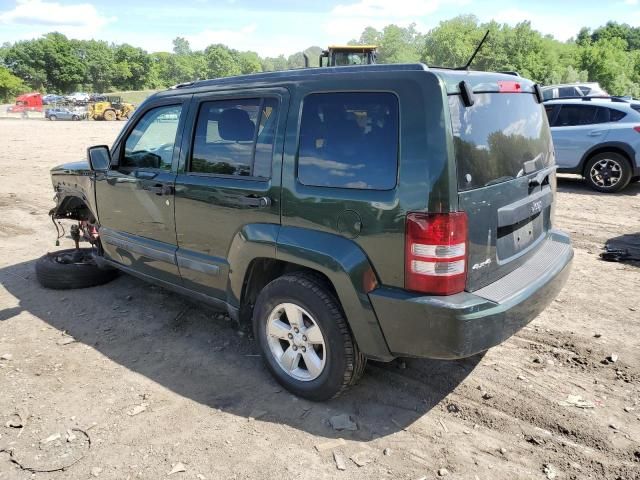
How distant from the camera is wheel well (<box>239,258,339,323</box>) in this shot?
337cm

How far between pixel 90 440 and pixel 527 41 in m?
96.6

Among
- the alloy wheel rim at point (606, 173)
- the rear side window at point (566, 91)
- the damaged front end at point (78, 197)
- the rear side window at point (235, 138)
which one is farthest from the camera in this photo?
the rear side window at point (566, 91)

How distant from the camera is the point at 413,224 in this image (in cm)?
255

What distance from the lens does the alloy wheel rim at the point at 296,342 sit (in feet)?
10.3

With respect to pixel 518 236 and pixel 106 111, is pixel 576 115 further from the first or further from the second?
pixel 106 111

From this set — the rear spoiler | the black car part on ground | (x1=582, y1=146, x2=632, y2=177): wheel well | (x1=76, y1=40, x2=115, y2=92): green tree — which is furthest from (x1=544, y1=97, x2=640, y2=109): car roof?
(x1=76, y1=40, x2=115, y2=92): green tree

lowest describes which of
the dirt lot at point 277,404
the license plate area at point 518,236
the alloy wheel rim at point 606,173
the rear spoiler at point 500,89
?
the dirt lot at point 277,404

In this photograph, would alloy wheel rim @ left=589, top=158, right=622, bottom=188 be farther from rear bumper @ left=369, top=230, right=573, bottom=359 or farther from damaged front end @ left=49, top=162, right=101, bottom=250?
damaged front end @ left=49, top=162, right=101, bottom=250

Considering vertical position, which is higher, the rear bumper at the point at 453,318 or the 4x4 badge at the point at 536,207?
the 4x4 badge at the point at 536,207

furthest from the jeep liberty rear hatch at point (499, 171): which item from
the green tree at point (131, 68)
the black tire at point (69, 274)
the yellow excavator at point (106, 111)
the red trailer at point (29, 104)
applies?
the green tree at point (131, 68)

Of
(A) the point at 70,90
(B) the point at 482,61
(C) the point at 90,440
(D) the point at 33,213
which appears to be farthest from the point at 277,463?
(A) the point at 70,90

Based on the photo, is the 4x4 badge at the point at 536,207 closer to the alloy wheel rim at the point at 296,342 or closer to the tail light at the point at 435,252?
the tail light at the point at 435,252

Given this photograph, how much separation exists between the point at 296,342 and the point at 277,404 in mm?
421

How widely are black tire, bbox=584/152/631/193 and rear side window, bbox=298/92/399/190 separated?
8.56m
